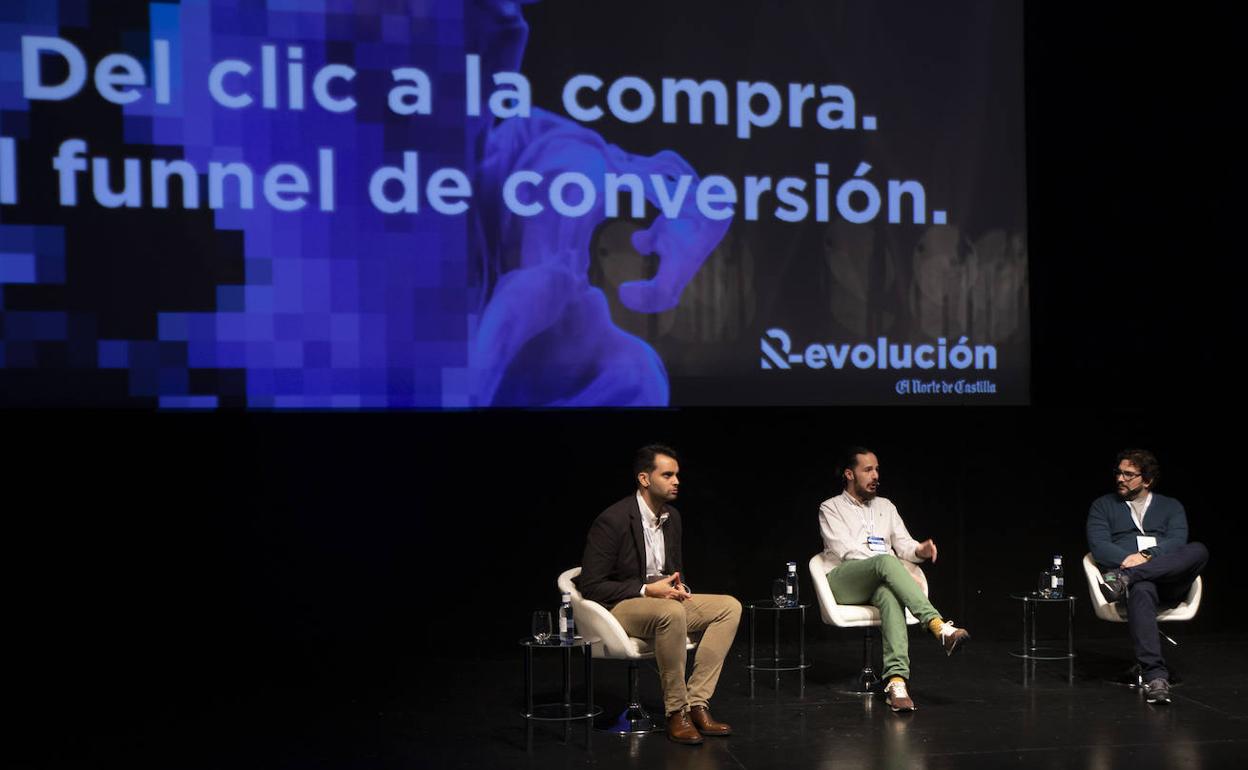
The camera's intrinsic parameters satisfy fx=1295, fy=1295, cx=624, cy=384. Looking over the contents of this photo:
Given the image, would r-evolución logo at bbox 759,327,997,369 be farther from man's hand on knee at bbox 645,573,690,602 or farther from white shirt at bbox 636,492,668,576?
man's hand on knee at bbox 645,573,690,602

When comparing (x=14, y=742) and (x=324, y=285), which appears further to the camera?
(x=324, y=285)

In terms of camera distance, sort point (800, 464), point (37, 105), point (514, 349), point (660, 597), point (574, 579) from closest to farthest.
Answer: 1. point (660, 597)
2. point (574, 579)
3. point (37, 105)
4. point (514, 349)
5. point (800, 464)

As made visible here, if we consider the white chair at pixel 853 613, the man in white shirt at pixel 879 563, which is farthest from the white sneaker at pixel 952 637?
the white chair at pixel 853 613

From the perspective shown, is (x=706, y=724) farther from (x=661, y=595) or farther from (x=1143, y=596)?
(x=1143, y=596)

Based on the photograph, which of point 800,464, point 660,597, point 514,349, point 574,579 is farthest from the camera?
point 800,464

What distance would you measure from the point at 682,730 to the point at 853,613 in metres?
1.04

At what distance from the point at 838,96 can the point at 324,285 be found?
259 cm

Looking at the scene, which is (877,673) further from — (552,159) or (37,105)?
(37,105)

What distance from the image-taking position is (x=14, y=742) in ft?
15.5

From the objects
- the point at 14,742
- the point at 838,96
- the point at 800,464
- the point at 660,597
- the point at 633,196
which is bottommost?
the point at 14,742

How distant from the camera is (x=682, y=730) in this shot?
4.58 m

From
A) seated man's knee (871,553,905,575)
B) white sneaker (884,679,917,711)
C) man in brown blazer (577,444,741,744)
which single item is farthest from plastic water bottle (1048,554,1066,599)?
man in brown blazer (577,444,741,744)

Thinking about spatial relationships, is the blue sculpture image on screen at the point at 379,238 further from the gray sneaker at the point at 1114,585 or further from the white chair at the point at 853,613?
the gray sneaker at the point at 1114,585

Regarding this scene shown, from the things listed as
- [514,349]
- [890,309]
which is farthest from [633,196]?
[890,309]
